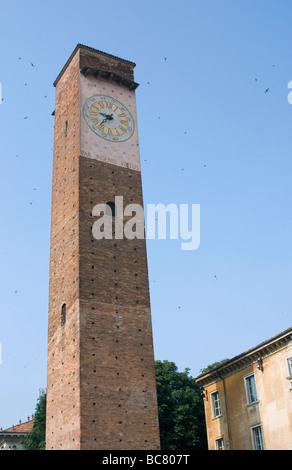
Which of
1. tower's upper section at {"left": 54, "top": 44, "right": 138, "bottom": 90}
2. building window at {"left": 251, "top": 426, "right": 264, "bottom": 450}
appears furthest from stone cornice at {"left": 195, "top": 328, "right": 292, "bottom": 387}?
tower's upper section at {"left": 54, "top": 44, "right": 138, "bottom": 90}

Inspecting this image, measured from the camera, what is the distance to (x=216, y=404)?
22891mm

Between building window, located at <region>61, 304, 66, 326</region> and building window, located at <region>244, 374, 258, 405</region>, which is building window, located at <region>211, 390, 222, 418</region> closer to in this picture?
building window, located at <region>244, 374, 258, 405</region>

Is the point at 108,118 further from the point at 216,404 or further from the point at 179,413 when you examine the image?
the point at 179,413

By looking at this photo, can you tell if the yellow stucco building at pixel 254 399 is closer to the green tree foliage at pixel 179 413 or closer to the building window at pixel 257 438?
the building window at pixel 257 438

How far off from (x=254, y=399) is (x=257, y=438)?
132cm

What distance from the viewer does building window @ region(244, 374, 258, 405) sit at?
20.7 m

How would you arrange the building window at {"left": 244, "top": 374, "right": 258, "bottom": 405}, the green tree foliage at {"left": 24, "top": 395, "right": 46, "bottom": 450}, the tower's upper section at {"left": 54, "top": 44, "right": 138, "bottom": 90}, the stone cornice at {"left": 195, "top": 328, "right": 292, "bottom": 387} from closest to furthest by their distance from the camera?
the stone cornice at {"left": 195, "top": 328, "right": 292, "bottom": 387}, the building window at {"left": 244, "top": 374, "right": 258, "bottom": 405}, the tower's upper section at {"left": 54, "top": 44, "right": 138, "bottom": 90}, the green tree foliage at {"left": 24, "top": 395, "right": 46, "bottom": 450}

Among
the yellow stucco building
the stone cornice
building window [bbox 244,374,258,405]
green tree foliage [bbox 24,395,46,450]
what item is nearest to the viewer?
the yellow stucco building

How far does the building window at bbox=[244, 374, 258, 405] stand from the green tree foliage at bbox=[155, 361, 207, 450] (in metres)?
9.18

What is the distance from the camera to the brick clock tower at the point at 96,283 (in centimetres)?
1795

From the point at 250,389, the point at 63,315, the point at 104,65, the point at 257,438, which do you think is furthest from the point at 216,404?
the point at 104,65
